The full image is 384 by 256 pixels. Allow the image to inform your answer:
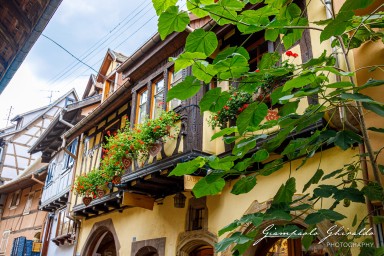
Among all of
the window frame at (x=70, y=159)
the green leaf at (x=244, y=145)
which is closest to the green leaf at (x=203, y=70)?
the green leaf at (x=244, y=145)

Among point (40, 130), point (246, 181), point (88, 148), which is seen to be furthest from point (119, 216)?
point (40, 130)

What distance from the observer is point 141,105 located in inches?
399

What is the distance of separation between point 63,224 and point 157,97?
840 centimetres

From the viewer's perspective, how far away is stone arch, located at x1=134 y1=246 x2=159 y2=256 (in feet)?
29.4

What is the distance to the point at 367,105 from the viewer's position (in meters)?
2.16

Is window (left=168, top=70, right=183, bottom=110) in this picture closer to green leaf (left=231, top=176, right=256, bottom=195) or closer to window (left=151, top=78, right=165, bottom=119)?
window (left=151, top=78, right=165, bottom=119)

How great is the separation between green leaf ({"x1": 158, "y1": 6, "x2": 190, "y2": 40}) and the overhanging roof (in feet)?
1.81

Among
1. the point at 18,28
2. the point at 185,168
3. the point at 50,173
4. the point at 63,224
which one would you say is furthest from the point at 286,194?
the point at 50,173

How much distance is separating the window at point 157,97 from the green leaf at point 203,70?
22.0 feet

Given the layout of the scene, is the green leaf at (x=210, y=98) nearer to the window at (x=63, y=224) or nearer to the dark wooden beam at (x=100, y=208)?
the dark wooden beam at (x=100, y=208)

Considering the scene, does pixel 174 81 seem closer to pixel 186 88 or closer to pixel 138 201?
pixel 138 201

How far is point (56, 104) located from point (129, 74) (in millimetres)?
19719

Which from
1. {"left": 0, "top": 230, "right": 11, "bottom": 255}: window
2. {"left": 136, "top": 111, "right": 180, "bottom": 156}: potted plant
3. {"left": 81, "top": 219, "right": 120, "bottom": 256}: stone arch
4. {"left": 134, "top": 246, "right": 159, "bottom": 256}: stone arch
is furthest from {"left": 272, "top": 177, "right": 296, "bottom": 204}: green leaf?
{"left": 0, "top": 230, "right": 11, "bottom": 255}: window

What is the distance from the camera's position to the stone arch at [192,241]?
726 centimetres
